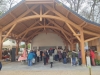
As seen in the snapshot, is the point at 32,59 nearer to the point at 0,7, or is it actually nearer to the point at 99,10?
the point at 0,7

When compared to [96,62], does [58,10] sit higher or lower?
higher

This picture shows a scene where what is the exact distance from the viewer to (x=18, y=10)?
1053cm

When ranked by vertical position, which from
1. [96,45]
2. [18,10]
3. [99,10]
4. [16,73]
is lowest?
[16,73]

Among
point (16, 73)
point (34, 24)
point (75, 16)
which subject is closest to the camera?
point (16, 73)

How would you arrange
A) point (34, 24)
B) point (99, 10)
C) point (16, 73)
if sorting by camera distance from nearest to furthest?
point (16, 73)
point (34, 24)
point (99, 10)

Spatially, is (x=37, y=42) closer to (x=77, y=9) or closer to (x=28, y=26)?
(x=28, y=26)

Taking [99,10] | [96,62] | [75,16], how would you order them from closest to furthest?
1. [75,16]
2. [96,62]
3. [99,10]

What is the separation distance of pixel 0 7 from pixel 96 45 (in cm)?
1407

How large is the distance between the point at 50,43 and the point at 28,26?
586 centimetres

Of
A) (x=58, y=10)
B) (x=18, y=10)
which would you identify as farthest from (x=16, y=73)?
(x=58, y=10)

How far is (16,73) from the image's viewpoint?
753cm

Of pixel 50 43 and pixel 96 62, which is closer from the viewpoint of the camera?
pixel 96 62

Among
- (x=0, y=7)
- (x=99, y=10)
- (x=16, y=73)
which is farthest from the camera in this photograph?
(x=99, y=10)

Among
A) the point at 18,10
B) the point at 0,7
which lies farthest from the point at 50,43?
the point at 18,10
